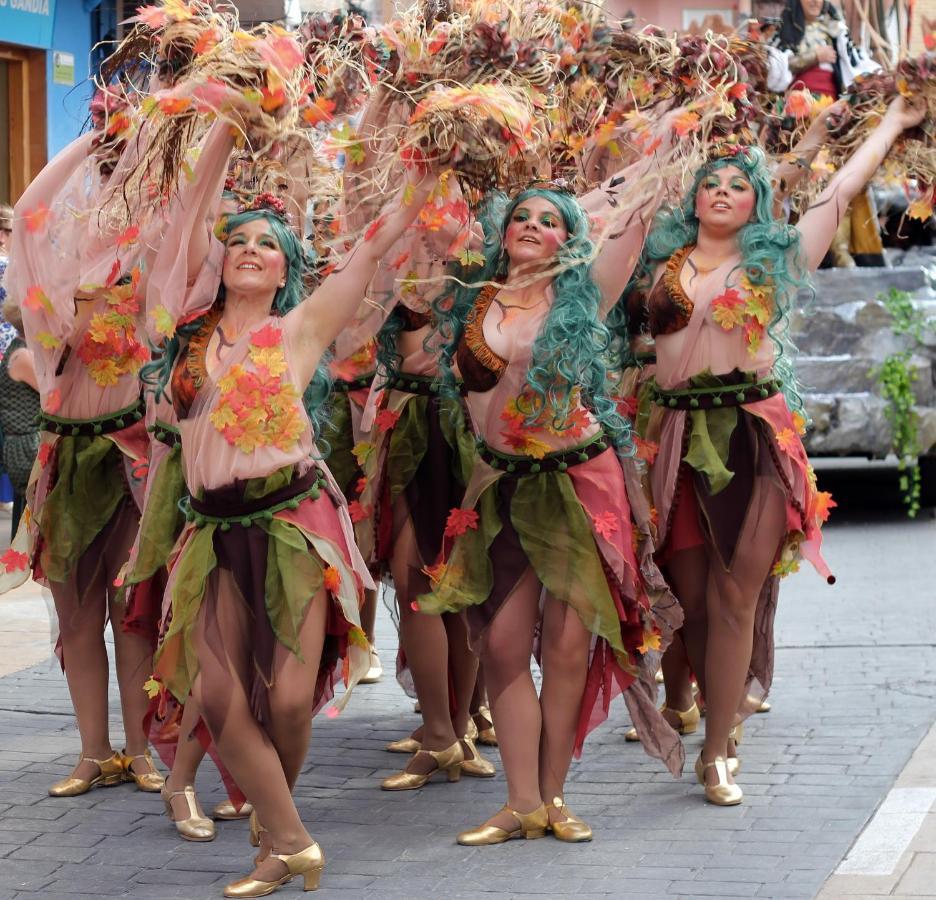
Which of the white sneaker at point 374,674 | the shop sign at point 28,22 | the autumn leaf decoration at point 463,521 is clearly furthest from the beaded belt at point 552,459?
the shop sign at point 28,22

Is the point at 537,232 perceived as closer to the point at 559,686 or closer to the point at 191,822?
the point at 559,686

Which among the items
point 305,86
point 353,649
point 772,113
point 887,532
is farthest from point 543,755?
point 887,532

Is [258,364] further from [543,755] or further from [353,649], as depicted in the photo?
[543,755]

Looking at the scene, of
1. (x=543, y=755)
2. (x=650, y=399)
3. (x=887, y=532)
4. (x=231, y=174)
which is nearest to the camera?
(x=543, y=755)

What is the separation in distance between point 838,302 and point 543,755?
636cm

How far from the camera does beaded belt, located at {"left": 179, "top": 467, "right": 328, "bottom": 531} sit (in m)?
4.87

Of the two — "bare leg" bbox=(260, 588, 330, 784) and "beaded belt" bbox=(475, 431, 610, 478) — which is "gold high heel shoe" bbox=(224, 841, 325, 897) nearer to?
"bare leg" bbox=(260, 588, 330, 784)

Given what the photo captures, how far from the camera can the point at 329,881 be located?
489 cm

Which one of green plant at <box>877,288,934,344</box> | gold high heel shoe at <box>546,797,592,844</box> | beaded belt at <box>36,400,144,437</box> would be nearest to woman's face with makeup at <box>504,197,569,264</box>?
beaded belt at <box>36,400,144,437</box>

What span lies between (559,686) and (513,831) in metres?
0.43

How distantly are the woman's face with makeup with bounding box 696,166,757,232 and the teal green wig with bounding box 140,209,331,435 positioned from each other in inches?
53.1

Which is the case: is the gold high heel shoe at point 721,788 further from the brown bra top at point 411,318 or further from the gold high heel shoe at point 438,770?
the brown bra top at point 411,318

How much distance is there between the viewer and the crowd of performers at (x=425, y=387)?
486 centimetres

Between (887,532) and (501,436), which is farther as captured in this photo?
(887,532)
